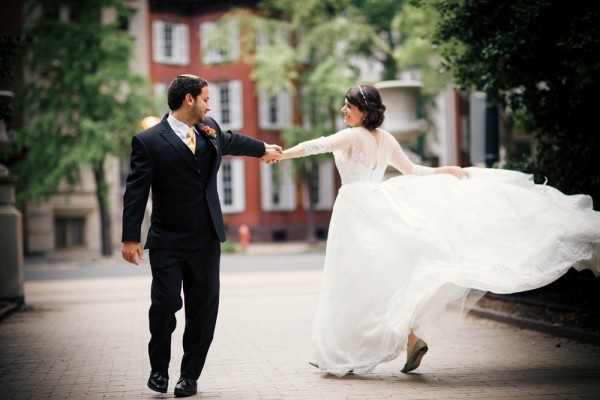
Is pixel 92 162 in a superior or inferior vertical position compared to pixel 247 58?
inferior

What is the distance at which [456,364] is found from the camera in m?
6.79

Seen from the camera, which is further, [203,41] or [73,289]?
[203,41]

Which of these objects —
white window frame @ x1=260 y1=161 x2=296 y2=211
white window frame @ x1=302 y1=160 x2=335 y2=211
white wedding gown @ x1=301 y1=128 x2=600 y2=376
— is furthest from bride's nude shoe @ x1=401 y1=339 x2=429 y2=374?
white window frame @ x1=302 y1=160 x2=335 y2=211

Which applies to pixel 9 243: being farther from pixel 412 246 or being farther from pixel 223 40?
pixel 223 40

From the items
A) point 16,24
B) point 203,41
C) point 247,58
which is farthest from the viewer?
point 203,41

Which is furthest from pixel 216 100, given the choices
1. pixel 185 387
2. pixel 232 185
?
pixel 185 387

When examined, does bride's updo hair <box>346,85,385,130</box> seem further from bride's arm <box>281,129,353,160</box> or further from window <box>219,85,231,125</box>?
window <box>219,85,231,125</box>

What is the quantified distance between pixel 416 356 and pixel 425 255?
80cm

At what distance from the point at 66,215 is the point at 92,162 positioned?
337 inches

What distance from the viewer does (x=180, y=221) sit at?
220 inches

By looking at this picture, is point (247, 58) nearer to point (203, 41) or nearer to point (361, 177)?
point (203, 41)

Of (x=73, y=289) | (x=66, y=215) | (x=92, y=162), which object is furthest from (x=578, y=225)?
(x=66, y=215)

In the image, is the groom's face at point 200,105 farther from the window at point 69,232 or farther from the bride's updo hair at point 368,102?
the window at point 69,232

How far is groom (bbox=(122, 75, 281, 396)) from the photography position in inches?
217
